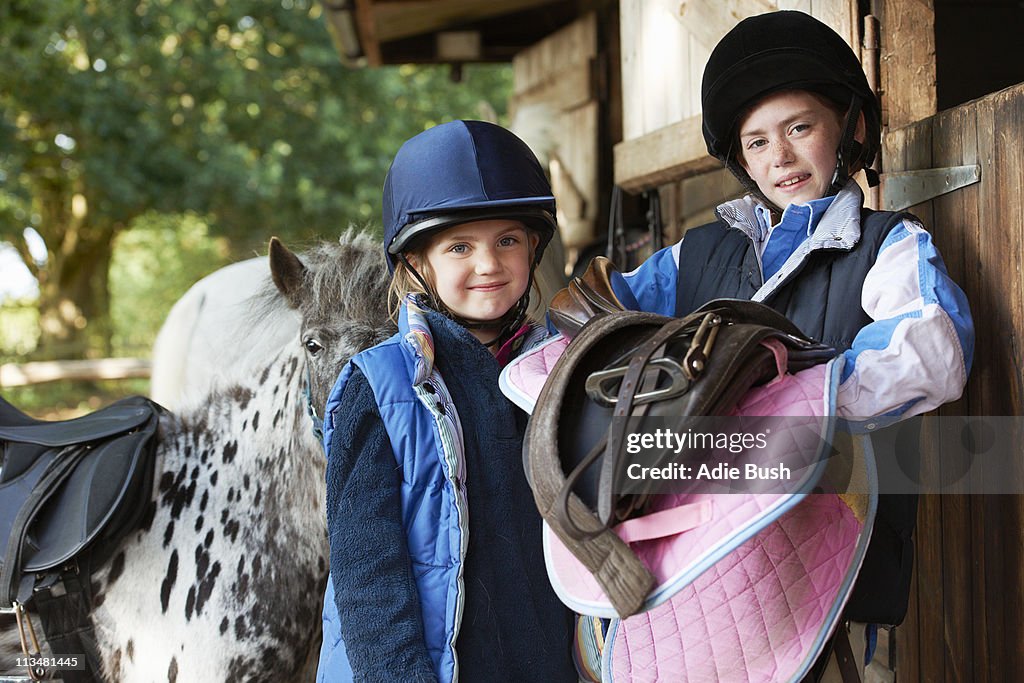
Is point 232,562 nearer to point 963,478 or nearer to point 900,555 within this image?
point 900,555

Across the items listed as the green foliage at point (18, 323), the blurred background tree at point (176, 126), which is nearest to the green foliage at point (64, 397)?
the blurred background tree at point (176, 126)

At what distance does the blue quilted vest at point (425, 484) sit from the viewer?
55.0 inches

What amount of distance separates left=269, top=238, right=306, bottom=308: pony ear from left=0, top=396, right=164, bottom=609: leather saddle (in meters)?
0.46

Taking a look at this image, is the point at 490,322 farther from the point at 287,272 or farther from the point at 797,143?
the point at 287,272

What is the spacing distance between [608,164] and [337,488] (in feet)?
14.2

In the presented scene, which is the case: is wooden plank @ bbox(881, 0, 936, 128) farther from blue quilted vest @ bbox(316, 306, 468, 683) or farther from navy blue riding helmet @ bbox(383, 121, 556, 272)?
blue quilted vest @ bbox(316, 306, 468, 683)

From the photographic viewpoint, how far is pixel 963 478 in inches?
65.3

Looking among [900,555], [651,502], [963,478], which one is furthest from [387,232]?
[963,478]

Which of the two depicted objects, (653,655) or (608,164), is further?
(608,164)

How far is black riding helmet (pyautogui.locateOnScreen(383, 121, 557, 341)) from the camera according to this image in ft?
5.16

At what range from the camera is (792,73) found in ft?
5.09

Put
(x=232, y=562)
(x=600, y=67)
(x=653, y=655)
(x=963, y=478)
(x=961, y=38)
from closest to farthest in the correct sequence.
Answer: (x=653, y=655)
(x=963, y=478)
(x=232, y=562)
(x=961, y=38)
(x=600, y=67)

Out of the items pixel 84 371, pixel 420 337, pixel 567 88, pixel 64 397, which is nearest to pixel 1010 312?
pixel 420 337

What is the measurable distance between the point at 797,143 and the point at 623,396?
76 centimetres
